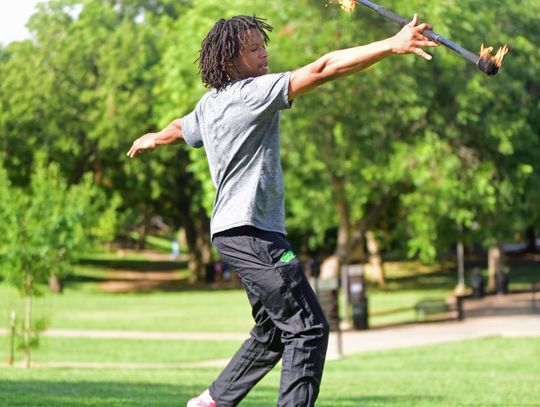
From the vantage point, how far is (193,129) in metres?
5.97

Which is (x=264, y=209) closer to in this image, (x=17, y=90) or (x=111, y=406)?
(x=111, y=406)

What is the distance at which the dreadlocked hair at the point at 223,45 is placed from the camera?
18.5ft

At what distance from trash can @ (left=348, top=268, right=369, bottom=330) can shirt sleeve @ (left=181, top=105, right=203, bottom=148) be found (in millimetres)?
23422

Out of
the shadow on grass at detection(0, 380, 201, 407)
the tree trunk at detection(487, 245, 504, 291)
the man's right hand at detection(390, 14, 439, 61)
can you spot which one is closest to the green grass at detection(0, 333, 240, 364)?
the shadow on grass at detection(0, 380, 201, 407)

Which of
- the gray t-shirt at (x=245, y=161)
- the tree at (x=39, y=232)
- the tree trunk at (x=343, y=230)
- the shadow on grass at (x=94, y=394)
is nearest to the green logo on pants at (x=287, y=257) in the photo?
the gray t-shirt at (x=245, y=161)

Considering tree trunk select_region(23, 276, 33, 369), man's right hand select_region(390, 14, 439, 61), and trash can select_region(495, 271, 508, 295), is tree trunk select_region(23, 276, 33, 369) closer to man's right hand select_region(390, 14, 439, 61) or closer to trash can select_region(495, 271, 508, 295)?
man's right hand select_region(390, 14, 439, 61)

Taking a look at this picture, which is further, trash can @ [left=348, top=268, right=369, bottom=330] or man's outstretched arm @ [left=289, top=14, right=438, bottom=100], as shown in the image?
trash can @ [left=348, top=268, right=369, bottom=330]

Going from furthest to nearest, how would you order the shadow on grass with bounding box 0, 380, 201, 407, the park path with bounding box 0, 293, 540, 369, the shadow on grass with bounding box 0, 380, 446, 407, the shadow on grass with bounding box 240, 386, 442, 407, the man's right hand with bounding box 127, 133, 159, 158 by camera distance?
the park path with bounding box 0, 293, 540, 369 < the shadow on grass with bounding box 240, 386, 442, 407 < the shadow on grass with bounding box 0, 380, 446, 407 < the shadow on grass with bounding box 0, 380, 201, 407 < the man's right hand with bounding box 127, 133, 159, 158

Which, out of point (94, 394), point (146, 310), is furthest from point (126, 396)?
point (146, 310)

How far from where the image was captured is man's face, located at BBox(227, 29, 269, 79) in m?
5.64

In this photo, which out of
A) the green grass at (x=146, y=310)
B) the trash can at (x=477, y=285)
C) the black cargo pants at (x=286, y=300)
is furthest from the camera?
the trash can at (x=477, y=285)

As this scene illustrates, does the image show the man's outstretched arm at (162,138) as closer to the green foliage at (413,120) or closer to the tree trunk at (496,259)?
the green foliage at (413,120)

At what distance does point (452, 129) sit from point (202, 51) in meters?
24.6

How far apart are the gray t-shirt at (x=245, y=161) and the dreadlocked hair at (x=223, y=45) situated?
0.08 m
